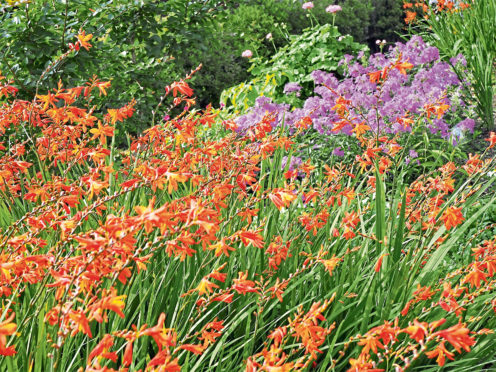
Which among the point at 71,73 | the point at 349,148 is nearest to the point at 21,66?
the point at 71,73

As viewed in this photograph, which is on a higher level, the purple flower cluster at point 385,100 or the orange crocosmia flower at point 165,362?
the orange crocosmia flower at point 165,362

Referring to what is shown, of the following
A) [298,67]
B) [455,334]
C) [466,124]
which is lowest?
[466,124]

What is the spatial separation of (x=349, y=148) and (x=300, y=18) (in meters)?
5.81

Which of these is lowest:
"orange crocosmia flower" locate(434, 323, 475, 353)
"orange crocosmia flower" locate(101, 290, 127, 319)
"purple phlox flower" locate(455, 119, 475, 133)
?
"purple phlox flower" locate(455, 119, 475, 133)

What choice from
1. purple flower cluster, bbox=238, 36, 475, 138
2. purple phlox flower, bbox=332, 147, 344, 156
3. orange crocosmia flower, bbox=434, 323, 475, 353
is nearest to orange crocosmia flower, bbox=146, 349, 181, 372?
orange crocosmia flower, bbox=434, 323, 475, 353

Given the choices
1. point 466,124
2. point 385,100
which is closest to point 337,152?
point 385,100

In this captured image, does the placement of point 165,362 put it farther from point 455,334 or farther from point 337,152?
point 337,152

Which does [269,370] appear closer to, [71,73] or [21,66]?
[71,73]

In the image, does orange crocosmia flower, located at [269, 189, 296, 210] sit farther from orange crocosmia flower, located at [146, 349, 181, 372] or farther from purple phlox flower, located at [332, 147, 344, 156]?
purple phlox flower, located at [332, 147, 344, 156]

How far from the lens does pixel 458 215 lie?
6.07ft

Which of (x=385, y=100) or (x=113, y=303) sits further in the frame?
(x=385, y=100)

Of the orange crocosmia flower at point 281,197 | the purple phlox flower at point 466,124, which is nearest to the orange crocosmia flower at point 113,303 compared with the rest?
the orange crocosmia flower at point 281,197

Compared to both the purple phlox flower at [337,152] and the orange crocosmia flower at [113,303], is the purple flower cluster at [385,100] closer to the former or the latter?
the purple phlox flower at [337,152]

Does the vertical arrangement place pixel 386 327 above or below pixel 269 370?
below
